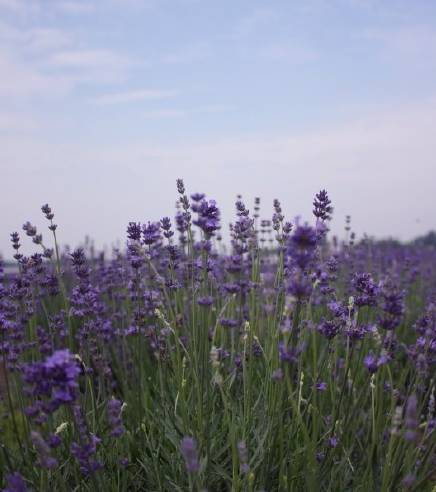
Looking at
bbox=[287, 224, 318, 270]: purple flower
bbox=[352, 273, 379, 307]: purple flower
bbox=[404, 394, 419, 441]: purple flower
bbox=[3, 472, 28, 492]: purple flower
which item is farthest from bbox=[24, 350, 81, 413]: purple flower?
bbox=[352, 273, 379, 307]: purple flower

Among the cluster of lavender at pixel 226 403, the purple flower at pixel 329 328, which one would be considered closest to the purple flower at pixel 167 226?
the cluster of lavender at pixel 226 403

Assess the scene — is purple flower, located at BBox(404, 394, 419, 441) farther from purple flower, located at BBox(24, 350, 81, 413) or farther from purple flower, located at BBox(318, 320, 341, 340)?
purple flower, located at BBox(24, 350, 81, 413)

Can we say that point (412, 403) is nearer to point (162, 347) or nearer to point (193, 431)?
point (193, 431)

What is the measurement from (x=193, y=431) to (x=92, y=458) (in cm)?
54

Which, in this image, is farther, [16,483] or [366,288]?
[366,288]

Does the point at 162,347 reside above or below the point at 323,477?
above

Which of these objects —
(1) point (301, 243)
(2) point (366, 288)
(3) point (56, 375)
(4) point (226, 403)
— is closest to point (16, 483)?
(3) point (56, 375)

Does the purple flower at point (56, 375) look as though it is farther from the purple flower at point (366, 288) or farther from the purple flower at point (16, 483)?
the purple flower at point (366, 288)

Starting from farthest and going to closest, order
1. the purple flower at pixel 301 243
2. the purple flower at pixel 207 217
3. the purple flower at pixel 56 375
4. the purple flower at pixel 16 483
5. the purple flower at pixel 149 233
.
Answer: the purple flower at pixel 149 233, the purple flower at pixel 207 217, the purple flower at pixel 16 483, the purple flower at pixel 301 243, the purple flower at pixel 56 375

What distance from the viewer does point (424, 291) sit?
9.29 meters

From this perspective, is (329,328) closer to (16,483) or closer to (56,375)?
(56,375)

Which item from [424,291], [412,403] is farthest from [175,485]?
[424,291]

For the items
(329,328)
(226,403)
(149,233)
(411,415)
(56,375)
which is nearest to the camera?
(56,375)

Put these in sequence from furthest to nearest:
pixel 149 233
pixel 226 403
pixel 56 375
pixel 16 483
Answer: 1. pixel 149 233
2. pixel 226 403
3. pixel 16 483
4. pixel 56 375
